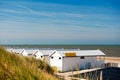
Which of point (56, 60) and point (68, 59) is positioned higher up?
point (68, 59)

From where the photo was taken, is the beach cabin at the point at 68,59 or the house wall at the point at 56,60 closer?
the beach cabin at the point at 68,59

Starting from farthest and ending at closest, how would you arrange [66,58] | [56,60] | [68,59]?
1. [56,60]
2. [68,59]
3. [66,58]

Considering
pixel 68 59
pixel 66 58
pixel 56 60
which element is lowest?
pixel 56 60

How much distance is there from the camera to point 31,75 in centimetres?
402

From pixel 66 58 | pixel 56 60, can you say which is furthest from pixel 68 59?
pixel 56 60

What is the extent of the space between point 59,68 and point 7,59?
1376 inches

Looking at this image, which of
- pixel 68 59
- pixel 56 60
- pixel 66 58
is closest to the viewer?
pixel 66 58

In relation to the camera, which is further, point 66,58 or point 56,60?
point 56,60

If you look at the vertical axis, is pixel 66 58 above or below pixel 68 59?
above

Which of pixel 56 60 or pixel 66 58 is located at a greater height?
pixel 66 58

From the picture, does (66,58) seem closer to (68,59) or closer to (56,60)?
(68,59)

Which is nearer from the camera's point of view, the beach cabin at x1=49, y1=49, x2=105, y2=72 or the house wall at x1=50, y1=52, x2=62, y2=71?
the beach cabin at x1=49, y1=49, x2=105, y2=72

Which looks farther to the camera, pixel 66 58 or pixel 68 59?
pixel 68 59

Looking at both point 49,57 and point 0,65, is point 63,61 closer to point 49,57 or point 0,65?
point 49,57
